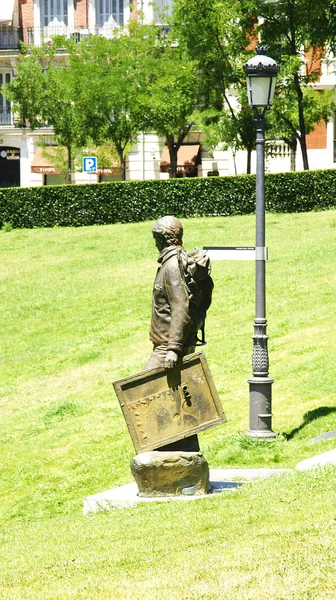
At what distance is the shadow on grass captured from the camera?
12873 millimetres

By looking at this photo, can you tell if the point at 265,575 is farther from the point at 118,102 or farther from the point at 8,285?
the point at 118,102

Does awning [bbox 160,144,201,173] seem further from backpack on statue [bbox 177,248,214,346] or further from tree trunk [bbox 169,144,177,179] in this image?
backpack on statue [bbox 177,248,214,346]

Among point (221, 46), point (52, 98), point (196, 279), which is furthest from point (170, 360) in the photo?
point (52, 98)

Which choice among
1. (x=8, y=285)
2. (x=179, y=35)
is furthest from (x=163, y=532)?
(x=179, y=35)

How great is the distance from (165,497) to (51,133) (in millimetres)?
43887

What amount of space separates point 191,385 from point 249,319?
31.2 ft

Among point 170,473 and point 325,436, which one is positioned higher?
point 170,473

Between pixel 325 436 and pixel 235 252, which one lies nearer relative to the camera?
pixel 325 436

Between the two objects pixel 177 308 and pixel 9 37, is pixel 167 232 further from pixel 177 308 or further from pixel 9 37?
pixel 9 37

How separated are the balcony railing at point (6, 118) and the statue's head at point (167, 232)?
150 ft

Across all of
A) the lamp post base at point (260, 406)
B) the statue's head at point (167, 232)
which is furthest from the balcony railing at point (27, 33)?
the statue's head at point (167, 232)

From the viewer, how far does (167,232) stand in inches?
391

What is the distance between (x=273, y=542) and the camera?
702 centimetres

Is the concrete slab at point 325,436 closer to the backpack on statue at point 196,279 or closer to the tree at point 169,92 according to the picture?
the backpack on statue at point 196,279
